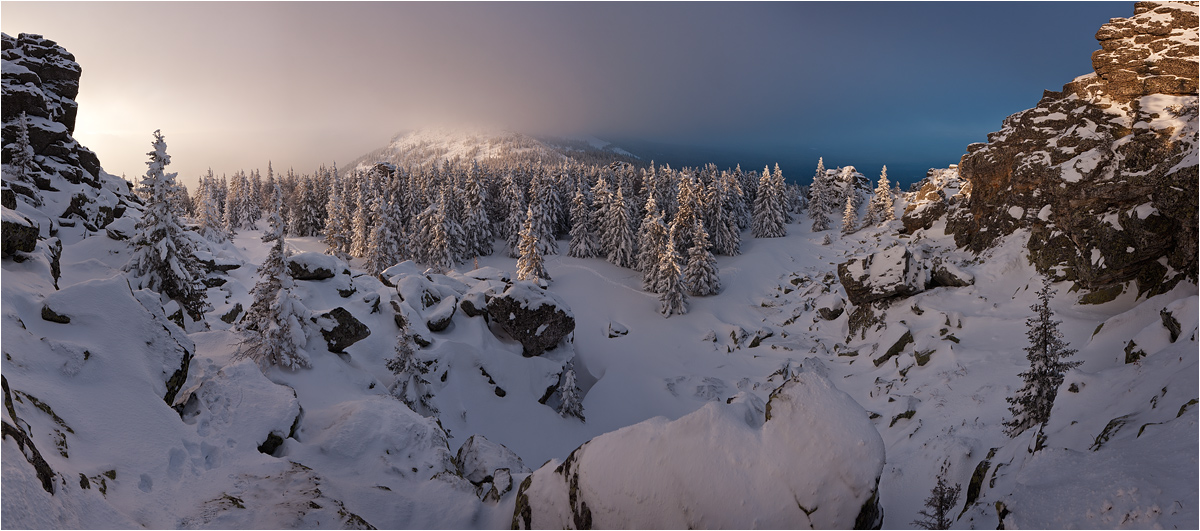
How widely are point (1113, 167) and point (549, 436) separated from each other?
26.8 m

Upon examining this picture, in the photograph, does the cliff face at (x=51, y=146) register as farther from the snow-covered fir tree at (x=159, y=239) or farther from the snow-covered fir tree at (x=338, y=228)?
the snow-covered fir tree at (x=338, y=228)

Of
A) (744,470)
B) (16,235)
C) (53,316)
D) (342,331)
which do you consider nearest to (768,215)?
(342,331)

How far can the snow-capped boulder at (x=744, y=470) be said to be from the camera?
22.0 feet

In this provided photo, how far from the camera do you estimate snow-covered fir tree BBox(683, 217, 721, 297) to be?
143ft

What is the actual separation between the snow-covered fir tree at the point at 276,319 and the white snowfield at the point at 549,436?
677 millimetres

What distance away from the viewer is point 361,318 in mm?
23047

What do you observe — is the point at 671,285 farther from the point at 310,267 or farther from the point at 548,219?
the point at 310,267

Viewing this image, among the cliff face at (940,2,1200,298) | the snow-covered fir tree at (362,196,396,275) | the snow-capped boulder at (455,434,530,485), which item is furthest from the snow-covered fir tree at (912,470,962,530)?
the snow-covered fir tree at (362,196,396,275)

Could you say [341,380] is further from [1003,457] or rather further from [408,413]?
[1003,457]

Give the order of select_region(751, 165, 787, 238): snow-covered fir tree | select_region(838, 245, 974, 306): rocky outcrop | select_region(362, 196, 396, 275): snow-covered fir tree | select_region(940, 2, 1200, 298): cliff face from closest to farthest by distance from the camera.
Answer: select_region(940, 2, 1200, 298): cliff face < select_region(838, 245, 974, 306): rocky outcrop < select_region(362, 196, 396, 275): snow-covered fir tree < select_region(751, 165, 787, 238): snow-covered fir tree

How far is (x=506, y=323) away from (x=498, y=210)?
141ft

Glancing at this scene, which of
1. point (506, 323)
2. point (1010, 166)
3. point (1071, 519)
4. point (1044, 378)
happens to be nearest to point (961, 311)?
point (1010, 166)

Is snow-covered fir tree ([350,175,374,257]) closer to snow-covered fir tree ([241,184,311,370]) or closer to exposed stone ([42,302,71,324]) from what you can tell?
snow-covered fir tree ([241,184,311,370])

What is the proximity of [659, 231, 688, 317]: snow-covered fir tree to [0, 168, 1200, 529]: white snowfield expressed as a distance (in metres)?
18.3
